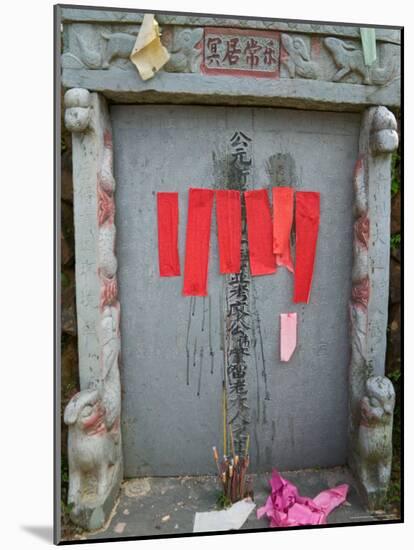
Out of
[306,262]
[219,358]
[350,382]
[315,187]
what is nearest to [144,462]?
[219,358]

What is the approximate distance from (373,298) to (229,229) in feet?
2.99

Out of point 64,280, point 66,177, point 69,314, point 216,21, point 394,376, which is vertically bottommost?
point 394,376

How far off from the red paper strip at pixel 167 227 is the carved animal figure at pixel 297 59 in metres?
0.93

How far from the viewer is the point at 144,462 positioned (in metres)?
3.33

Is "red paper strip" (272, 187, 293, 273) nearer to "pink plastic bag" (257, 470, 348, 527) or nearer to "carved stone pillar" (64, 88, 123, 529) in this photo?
"carved stone pillar" (64, 88, 123, 529)

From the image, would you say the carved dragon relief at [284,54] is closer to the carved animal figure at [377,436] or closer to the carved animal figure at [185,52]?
the carved animal figure at [185,52]

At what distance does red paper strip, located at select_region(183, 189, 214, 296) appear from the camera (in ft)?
10.3

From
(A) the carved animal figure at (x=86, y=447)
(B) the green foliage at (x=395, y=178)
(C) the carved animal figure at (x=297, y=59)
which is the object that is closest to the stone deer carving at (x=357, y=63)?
(C) the carved animal figure at (x=297, y=59)

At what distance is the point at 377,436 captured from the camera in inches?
122

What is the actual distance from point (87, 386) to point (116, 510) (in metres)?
0.74

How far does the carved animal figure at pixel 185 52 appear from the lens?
2.89m

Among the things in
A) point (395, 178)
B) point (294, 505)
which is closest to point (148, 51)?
point (395, 178)

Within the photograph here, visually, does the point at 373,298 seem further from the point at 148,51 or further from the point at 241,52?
the point at 148,51

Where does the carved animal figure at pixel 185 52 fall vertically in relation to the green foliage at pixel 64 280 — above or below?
above
